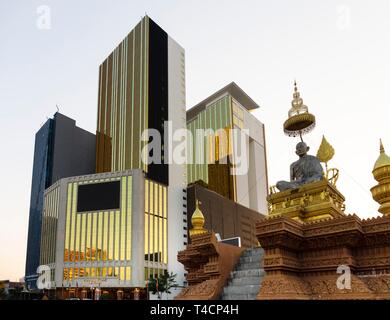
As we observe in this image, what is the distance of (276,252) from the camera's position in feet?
34.7

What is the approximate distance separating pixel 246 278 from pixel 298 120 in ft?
27.6

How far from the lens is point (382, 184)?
1185cm

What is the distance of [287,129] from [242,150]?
102689 millimetres

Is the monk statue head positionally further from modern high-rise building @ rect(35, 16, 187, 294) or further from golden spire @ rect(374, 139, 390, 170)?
modern high-rise building @ rect(35, 16, 187, 294)

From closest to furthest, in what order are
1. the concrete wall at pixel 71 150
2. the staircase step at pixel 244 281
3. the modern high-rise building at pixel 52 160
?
the staircase step at pixel 244 281, the modern high-rise building at pixel 52 160, the concrete wall at pixel 71 150

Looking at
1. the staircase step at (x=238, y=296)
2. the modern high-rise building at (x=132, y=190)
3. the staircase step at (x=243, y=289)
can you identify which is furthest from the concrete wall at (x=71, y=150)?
the staircase step at (x=238, y=296)

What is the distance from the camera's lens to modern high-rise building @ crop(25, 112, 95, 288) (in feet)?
285

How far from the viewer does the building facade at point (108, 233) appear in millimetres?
59219

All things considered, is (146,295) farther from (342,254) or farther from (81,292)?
(342,254)

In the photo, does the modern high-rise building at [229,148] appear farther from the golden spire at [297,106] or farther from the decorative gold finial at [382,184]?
the decorative gold finial at [382,184]

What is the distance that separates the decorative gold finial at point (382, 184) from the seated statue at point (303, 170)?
3058 millimetres

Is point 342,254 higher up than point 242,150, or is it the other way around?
point 242,150

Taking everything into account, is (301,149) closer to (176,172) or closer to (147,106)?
(176,172)

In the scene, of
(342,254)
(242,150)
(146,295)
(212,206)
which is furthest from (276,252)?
(242,150)
